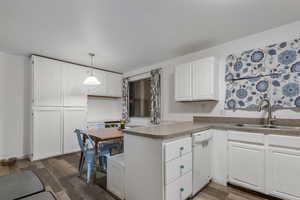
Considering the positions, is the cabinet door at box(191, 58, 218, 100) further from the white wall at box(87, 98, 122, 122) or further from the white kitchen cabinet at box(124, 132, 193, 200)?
the white wall at box(87, 98, 122, 122)

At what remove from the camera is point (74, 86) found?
3.71 metres

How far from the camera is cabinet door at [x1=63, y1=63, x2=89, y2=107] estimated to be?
3.56m

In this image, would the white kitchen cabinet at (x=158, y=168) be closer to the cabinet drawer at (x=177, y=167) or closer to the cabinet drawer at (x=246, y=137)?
the cabinet drawer at (x=177, y=167)

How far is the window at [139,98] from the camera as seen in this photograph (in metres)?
4.24

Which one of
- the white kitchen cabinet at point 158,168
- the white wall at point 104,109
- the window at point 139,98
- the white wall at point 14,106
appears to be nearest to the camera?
the white kitchen cabinet at point 158,168

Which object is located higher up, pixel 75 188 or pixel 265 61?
pixel 265 61

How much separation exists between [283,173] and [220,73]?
170cm

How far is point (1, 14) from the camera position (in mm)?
1831

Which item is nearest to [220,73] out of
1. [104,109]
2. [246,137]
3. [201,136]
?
[246,137]

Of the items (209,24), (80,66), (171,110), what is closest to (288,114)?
(209,24)

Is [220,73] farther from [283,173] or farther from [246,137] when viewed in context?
[283,173]

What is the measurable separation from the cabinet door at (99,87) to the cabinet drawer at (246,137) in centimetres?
351

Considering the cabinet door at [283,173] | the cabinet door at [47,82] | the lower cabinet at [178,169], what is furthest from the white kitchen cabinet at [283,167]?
the cabinet door at [47,82]

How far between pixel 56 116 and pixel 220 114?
3602 millimetres
